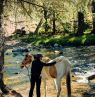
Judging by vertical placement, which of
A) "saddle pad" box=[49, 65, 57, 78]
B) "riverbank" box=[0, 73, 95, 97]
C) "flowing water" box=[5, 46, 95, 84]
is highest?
"saddle pad" box=[49, 65, 57, 78]

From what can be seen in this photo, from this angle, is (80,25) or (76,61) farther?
(80,25)

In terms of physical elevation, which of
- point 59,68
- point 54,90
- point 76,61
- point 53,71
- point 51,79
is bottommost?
point 76,61

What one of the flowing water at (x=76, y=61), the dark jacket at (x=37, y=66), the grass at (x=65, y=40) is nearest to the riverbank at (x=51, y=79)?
the flowing water at (x=76, y=61)

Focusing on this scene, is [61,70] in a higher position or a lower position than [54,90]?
higher

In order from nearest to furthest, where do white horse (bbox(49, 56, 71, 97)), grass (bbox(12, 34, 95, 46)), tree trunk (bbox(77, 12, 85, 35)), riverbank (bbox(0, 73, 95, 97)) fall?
white horse (bbox(49, 56, 71, 97)) < riverbank (bbox(0, 73, 95, 97)) < grass (bbox(12, 34, 95, 46)) < tree trunk (bbox(77, 12, 85, 35))

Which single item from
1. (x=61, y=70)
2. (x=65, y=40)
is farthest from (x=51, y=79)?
(x=65, y=40)

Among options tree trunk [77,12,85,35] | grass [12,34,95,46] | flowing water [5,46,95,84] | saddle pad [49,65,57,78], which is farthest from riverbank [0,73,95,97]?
tree trunk [77,12,85,35]

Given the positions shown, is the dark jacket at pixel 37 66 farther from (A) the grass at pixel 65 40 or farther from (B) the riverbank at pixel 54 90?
(A) the grass at pixel 65 40

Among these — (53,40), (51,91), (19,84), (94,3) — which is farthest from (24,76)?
(94,3)

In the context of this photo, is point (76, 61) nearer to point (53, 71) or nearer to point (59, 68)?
point (53, 71)

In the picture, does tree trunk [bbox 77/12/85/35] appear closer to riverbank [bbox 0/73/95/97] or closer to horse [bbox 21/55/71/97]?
riverbank [bbox 0/73/95/97]

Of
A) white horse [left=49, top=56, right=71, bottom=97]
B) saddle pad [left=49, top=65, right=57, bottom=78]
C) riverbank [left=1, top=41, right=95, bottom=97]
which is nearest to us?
white horse [left=49, top=56, right=71, bottom=97]

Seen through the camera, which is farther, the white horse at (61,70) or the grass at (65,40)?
the grass at (65,40)

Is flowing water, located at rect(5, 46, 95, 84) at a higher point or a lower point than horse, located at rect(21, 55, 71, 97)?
lower
